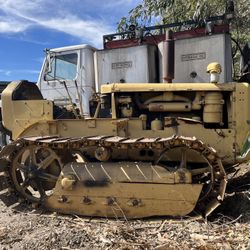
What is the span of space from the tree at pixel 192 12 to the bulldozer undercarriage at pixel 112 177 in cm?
503

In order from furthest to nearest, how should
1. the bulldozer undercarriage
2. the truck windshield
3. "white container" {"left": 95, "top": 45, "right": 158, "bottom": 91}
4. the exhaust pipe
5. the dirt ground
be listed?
the truck windshield < "white container" {"left": 95, "top": 45, "right": 158, "bottom": 91} < the exhaust pipe < the bulldozer undercarriage < the dirt ground

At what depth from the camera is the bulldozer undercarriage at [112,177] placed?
5719mm

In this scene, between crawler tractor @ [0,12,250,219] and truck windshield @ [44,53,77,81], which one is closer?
crawler tractor @ [0,12,250,219]

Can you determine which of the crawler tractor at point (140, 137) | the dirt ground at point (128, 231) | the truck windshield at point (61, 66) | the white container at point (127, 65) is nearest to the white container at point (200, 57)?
the crawler tractor at point (140, 137)

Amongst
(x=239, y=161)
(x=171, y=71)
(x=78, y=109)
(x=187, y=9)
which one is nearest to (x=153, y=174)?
(x=239, y=161)

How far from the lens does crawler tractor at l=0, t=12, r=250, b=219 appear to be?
5801 mm

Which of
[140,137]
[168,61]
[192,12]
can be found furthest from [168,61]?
[192,12]

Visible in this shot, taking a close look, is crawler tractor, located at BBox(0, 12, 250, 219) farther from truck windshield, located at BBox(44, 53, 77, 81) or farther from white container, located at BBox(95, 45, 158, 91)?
truck windshield, located at BBox(44, 53, 77, 81)

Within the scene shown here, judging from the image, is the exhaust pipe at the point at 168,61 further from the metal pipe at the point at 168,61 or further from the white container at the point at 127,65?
the white container at the point at 127,65

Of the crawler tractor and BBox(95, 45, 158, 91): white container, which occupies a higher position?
BBox(95, 45, 158, 91): white container

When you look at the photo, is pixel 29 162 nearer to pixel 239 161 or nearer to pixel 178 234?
pixel 178 234

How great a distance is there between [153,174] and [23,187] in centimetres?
207

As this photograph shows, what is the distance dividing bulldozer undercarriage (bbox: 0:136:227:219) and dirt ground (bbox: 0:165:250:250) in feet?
0.64

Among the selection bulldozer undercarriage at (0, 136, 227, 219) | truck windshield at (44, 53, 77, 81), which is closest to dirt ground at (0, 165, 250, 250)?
bulldozer undercarriage at (0, 136, 227, 219)
